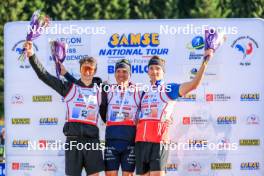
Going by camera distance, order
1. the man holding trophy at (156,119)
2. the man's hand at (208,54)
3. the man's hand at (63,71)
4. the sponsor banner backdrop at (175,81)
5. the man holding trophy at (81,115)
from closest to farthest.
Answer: the man's hand at (208,54), the man holding trophy at (156,119), the man holding trophy at (81,115), the man's hand at (63,71), the sponsor banner backdrop at (175,81)

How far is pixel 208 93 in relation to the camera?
8.25m

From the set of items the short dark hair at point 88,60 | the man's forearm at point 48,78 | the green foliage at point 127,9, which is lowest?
the man's forearm at point 48,78

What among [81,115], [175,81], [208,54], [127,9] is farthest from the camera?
[127,9]

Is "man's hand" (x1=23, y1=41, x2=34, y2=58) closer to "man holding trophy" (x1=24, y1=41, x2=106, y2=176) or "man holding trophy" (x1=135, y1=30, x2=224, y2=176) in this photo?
"man holding trophy" (x1=24, y1=41, x2=106, y2=176)

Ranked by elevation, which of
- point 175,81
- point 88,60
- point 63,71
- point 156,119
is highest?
point 88,60

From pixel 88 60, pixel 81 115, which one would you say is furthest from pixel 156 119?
pixel 88 60

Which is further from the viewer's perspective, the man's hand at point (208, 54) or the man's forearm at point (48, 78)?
the man's forearm at point (48, 78)

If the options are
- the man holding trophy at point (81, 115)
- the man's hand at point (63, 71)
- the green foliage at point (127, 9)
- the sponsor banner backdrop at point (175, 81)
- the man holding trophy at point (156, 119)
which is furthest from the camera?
the green foliage at point (127, 9)

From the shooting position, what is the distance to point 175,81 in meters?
8.20

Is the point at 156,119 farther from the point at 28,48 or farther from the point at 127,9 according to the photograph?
the point at 127,9

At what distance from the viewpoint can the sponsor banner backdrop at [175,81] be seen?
8.19 meters

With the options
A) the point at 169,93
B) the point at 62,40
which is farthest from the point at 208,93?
the point at 62,40

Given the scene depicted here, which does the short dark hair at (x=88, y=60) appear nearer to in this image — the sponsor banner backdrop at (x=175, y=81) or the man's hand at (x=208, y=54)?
the sponsor banner backdrop at (x=175, y=81)

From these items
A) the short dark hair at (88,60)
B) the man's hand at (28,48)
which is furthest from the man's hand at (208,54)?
the man's hand at (28,48)
